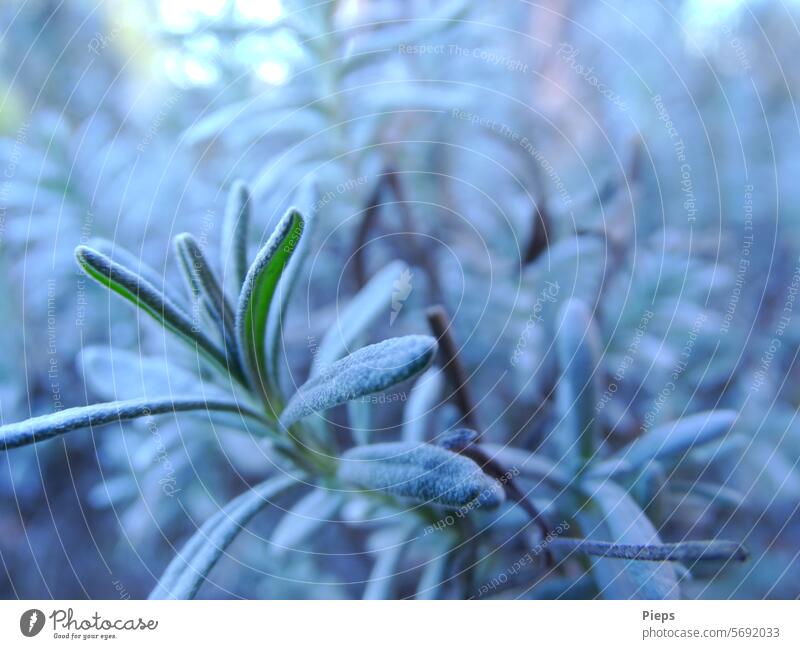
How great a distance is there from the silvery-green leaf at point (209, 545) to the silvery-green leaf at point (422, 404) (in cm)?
7

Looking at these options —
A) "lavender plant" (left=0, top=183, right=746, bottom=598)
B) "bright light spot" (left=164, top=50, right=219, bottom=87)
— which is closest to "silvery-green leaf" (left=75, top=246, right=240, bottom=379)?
"lavender plant" (left=0, top=183, right=746, bottom=598)

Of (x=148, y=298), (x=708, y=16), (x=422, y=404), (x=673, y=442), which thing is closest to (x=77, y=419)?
(x=148, y=298)

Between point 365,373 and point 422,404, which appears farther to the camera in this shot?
point 422,404

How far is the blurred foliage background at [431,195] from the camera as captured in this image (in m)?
0.41

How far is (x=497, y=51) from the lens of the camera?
430 mm

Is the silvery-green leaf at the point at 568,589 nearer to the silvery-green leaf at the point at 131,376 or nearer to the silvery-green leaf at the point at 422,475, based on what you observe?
the silvery-green leaf at the point at 422,475

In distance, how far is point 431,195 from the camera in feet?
1.45

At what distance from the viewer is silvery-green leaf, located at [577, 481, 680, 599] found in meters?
0.33

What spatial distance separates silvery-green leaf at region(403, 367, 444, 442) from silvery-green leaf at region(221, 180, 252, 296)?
0.12 m

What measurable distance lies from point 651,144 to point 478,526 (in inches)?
10.1

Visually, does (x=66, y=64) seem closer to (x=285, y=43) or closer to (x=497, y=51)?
(x=285, y=43)

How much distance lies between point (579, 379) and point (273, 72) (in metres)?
0.26

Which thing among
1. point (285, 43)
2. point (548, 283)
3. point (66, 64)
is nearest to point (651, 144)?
point (548, 283)

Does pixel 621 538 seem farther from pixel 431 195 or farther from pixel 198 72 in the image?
pixel 198 72
